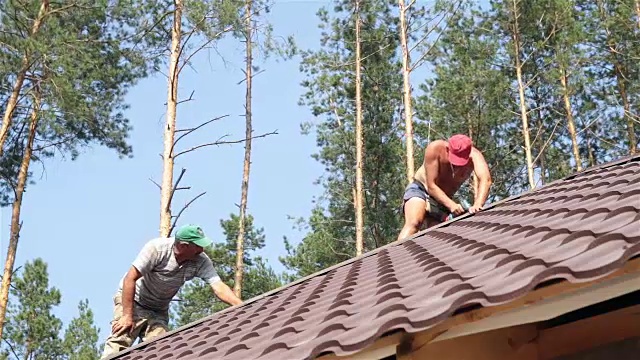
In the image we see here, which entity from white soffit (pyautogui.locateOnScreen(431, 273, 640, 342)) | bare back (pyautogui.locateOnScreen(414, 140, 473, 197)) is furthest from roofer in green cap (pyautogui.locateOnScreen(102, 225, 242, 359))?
white soffit (pyautogui.locateOnScreen(431, 273, 640, 342))

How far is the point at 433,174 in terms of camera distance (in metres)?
5.55

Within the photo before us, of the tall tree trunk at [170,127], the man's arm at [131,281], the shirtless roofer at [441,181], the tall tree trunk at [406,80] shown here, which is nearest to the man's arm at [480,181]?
the shirtless roofer at [441,181]

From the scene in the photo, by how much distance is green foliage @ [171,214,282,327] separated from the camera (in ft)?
79.0

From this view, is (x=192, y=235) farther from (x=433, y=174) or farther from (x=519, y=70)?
(x=519, y=70)

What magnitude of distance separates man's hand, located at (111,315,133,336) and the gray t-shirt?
266 millimetres

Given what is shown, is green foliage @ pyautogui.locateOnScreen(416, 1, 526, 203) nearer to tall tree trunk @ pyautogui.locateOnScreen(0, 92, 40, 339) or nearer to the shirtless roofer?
Answer: tall tree trunk @ pyautogui.locateOnScreen(0, 92, 40, 339)

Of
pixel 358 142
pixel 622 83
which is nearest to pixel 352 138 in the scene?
pixel 358 142

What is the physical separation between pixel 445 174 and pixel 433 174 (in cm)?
17

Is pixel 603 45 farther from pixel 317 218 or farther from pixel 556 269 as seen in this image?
pixel 556 269

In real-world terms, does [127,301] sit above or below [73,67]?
below

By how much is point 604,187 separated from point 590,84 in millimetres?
22265

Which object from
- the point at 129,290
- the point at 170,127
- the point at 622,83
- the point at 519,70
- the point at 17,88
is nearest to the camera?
the point at 129,290

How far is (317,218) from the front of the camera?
2586 cm

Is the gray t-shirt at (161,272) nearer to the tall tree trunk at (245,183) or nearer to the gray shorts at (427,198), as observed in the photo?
the gray shorts at (427,198)
